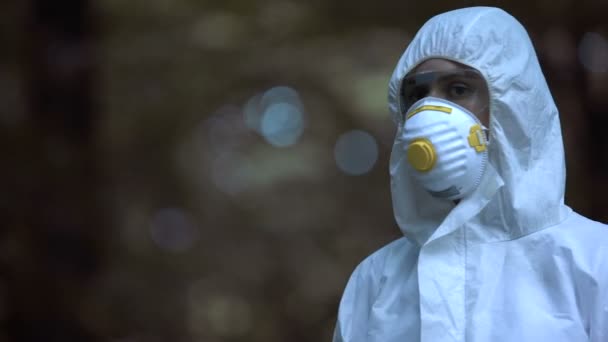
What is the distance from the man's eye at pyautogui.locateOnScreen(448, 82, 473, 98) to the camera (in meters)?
1.60

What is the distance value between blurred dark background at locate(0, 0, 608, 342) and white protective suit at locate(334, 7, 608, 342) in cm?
216

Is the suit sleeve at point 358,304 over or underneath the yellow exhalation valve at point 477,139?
underneath

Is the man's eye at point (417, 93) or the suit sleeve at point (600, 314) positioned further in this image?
the man's eye at point (417, 93)

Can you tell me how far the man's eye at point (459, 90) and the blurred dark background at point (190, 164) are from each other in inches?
88.7

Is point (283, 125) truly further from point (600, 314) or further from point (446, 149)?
point (600, 314)

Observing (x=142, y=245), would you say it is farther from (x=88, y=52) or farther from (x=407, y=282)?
(x=407, y=282)

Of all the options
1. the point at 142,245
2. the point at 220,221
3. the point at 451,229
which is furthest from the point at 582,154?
the point at 451,229

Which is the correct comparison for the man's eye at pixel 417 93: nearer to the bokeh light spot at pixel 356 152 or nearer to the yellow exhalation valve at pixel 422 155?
the yellow exhalation valve at pixel 422 155

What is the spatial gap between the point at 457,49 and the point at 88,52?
271 centimetres

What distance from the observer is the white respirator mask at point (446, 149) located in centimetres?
151

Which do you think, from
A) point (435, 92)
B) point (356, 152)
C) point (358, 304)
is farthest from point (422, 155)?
point (356, 152)

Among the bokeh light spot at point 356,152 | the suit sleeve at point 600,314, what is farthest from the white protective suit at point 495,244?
the bokeh light spot at point 356,152

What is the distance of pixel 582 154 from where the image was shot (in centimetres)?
361

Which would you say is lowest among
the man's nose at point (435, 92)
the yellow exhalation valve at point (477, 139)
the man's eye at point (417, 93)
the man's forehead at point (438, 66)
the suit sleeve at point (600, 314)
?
the suit sleeve at point (600, 314)
